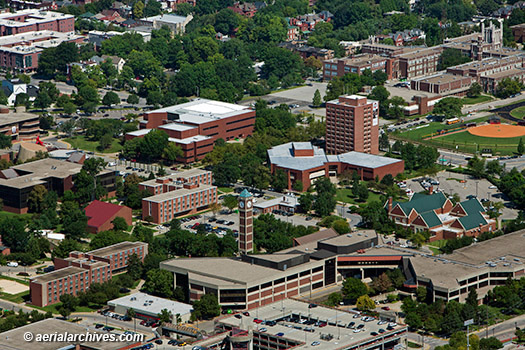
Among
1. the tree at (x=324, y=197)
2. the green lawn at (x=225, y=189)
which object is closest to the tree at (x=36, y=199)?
the green lawn at (x=225, y=189)

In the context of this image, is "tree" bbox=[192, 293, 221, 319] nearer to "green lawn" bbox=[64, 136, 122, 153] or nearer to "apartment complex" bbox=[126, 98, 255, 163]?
"apartment complex" bbox=[126, 98, 255, 163]

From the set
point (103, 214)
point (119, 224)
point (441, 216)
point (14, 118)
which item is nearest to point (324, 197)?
point (441, 216)

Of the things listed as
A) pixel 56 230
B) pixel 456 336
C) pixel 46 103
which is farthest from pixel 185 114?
pixel 456 336

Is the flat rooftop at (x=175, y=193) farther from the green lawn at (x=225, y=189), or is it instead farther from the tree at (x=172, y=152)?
→ the tree at (x=172, y=152)

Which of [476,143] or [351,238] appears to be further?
[476,143]

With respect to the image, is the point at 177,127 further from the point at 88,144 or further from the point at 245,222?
the point at 245,222

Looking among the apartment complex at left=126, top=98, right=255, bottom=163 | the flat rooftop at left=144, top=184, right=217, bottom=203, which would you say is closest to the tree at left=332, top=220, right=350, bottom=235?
the flat rooftop at left=144, top=184, right=217, bottom=203
